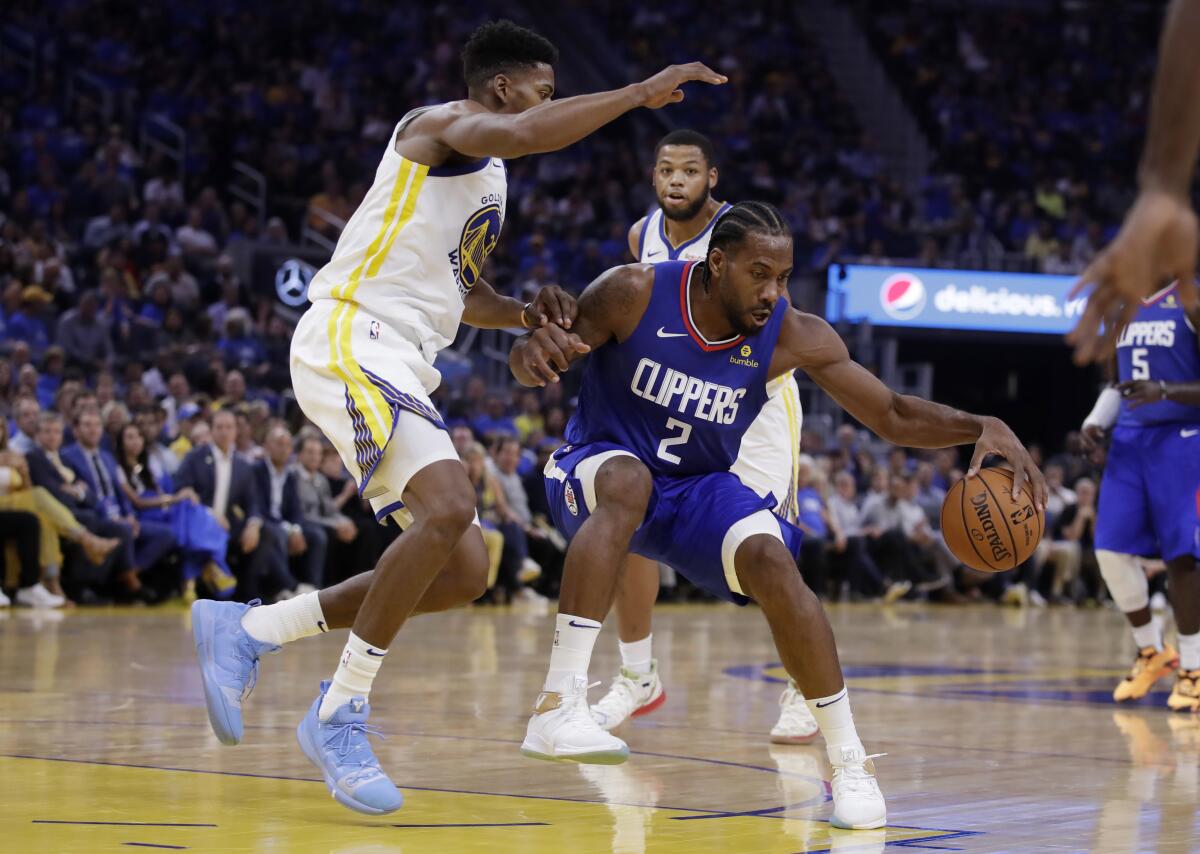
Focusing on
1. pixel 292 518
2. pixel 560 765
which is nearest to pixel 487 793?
pixel 560 765

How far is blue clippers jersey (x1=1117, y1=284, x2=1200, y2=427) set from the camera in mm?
7965

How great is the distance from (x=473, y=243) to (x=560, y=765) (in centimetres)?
176

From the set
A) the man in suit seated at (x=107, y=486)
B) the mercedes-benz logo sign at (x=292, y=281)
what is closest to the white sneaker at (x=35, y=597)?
the man in suit seated at (x=107, y=486)

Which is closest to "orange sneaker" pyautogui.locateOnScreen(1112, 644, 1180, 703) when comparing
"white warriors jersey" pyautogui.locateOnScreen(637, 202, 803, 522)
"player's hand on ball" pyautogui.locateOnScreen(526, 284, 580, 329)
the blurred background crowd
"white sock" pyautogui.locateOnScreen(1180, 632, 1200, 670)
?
"white sock" pyautogui.locateOnScreen(1180, 632, 1200, 670)

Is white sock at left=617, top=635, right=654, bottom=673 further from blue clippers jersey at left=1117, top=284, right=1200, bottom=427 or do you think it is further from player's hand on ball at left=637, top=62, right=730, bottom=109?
blue clippers jersey at left=1117, top=284, right=1200, bottom=427

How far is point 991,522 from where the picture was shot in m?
5.00

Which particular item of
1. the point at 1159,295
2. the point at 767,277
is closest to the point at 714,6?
the point at 1159,295

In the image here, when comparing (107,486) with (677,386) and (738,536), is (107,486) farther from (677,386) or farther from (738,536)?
(738,536)

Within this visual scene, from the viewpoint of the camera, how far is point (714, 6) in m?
28.1

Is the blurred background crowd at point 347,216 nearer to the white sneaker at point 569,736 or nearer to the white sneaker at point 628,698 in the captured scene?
the white sneaker at point 628,698

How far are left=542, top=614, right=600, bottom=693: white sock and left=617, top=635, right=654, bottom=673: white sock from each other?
172 centimetres

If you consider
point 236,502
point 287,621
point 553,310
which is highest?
point 553,310

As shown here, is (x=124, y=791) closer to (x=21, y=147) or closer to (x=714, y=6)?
(x=21, y=147)

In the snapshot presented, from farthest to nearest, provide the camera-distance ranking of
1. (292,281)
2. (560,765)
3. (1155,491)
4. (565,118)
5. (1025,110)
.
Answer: (1025,110) → (292,281) → (1155,491) → (560,765) → (565,118)
